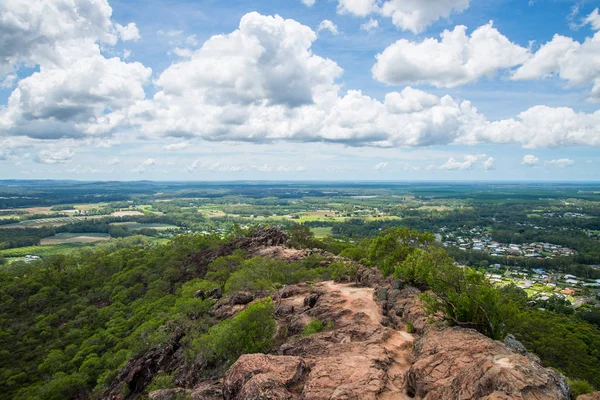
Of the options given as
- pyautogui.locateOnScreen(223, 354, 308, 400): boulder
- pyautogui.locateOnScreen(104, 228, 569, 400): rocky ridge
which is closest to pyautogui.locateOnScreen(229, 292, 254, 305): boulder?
pyautogui.locateOnScreen(104, 228, 569, 400): rocky ridge

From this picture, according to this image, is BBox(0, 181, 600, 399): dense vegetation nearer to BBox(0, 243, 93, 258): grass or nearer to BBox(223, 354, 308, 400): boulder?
BBox(223, 354, 308, 400): boulder

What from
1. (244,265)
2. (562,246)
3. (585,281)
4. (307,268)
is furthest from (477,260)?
(244,265)

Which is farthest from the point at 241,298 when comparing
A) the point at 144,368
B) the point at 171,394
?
the point at 171,394

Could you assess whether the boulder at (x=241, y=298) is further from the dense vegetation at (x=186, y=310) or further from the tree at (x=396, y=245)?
the tree at (x=396, y=245)

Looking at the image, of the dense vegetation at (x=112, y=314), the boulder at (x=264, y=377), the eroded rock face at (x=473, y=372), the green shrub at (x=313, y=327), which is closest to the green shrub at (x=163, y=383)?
the dense vegetation at (x=112, y=314)

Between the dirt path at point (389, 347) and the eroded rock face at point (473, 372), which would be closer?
the eroded rock face at point (473, 372)

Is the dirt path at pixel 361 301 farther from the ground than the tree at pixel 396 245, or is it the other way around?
the tree at pixel 396 245

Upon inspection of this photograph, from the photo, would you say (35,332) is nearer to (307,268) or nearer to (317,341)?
(307,268)
